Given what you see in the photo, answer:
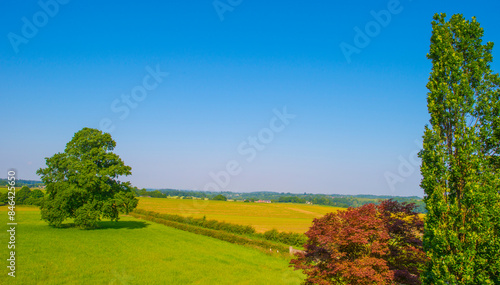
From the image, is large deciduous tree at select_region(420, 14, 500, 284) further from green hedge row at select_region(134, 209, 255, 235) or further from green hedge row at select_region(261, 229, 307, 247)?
green hedge row at select_region(134, 209, 255, 235)

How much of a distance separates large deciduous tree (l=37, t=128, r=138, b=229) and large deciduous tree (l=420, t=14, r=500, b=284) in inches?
1297

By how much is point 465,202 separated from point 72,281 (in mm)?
18300

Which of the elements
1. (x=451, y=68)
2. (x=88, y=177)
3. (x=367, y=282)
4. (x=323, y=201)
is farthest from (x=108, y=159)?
(x=323, y=201)

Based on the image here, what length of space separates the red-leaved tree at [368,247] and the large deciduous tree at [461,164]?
80.8 inches

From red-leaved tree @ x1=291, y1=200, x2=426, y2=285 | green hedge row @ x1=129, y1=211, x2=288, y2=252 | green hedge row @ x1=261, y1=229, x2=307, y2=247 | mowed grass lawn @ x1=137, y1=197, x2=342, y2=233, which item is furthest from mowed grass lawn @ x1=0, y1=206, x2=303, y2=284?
mowed grass lawn @ x1=137, y1=197, x2=342, y2=233

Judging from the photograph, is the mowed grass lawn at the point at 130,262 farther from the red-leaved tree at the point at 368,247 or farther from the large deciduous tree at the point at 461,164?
the large deciduous tree at the point at 461,164

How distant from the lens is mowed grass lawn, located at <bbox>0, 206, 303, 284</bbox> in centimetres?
1569

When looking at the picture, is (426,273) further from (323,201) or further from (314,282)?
(323,201)

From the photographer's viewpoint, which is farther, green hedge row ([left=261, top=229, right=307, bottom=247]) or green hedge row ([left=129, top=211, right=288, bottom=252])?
green hedge row ([left=261, top=229, right=307, bottom=247])

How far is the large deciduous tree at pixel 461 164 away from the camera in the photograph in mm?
7723

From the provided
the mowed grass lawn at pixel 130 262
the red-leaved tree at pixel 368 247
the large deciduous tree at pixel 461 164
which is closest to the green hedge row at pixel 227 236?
the mowed grass lawn at pixel 130 262

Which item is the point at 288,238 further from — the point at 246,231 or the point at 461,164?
the point at 461,164

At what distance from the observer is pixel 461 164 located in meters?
8.46

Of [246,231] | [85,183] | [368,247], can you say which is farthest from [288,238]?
[85,183]
